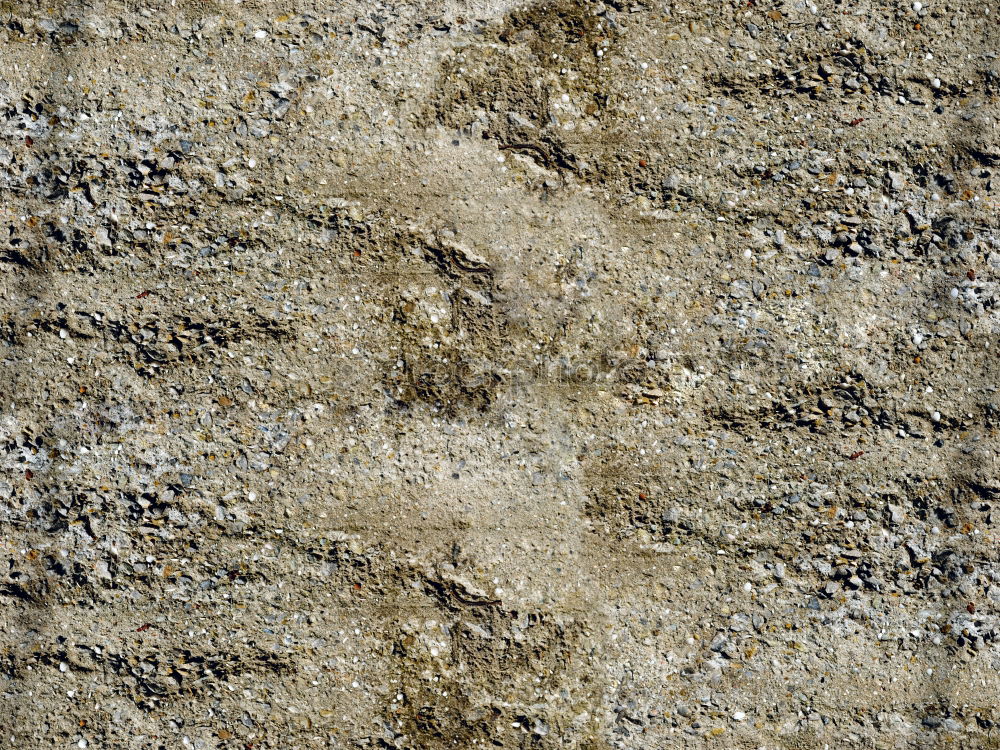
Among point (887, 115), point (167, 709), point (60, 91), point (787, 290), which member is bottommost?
point (167, 709)

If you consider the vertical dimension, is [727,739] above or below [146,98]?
below

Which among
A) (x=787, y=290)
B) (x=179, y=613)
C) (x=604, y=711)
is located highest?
(x=787, y=290)

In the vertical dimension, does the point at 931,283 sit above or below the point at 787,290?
above

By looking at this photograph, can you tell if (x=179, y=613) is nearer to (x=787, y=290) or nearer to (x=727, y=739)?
(x=727, y=739)

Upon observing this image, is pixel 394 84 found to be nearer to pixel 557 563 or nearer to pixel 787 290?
pixel 787 290

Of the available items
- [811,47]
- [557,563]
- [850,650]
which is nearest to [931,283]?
[811,47]

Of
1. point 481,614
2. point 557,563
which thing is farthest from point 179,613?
point 557,563
